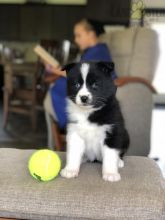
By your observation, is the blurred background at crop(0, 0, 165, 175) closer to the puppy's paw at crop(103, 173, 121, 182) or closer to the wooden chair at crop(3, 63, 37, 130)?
the wooden chair at crop(3, 63, 37, 130)

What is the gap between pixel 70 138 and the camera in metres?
1.39

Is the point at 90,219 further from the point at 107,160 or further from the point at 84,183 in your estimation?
the point at 107,160

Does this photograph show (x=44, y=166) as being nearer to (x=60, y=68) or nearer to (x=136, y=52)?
(x=60, y=68)

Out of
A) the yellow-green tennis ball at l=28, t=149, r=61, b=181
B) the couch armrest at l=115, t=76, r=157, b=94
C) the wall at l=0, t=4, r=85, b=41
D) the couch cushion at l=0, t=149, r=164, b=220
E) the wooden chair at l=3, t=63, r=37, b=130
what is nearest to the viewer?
the couch cushion at l=0, t=149, r=164, b=220

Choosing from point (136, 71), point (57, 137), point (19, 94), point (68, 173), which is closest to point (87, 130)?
point (68, 173)

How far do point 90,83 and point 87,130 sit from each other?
17 cm

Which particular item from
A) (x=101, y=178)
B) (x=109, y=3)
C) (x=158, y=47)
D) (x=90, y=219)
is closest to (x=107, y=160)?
(x=101, y=178)

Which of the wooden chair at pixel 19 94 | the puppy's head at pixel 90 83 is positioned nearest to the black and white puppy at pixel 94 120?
the puppy's head at pixel 90 83

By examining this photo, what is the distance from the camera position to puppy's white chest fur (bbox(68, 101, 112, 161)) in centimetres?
136

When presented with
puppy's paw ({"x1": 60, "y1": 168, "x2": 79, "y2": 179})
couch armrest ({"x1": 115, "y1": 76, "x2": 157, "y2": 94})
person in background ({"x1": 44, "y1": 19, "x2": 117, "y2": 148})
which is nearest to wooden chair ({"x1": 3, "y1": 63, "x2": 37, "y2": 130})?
person in background ({"x1": 44, "y1": 19, "x2": 117, "y2": 148})

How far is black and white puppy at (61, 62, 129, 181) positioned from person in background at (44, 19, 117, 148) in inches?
41.0

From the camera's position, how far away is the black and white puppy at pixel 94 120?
130 centimetres

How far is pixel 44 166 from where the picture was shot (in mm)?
1243

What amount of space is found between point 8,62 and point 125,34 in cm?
164
